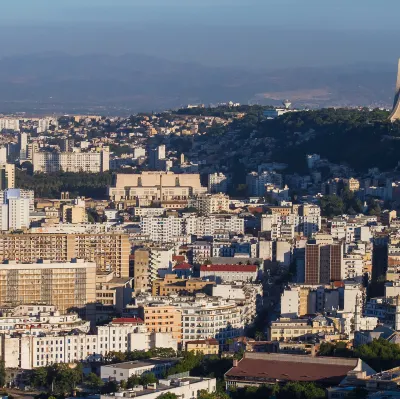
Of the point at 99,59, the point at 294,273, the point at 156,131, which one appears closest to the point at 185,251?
the point at 294,273

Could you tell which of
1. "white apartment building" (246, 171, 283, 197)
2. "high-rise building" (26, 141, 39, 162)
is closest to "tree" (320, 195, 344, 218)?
"white apartment building" (246, 171, 283, 197)

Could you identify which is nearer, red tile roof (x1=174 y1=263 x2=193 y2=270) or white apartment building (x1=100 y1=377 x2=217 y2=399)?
white apartment building (x1=100 y1=377 x2=217 y2=399)

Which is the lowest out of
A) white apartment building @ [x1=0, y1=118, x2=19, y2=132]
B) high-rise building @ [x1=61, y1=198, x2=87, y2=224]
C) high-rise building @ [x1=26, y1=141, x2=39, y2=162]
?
high-rise building @ [x1=61, y1=198, x2=87, y2=224]

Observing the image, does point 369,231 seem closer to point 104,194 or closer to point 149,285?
point 149,285

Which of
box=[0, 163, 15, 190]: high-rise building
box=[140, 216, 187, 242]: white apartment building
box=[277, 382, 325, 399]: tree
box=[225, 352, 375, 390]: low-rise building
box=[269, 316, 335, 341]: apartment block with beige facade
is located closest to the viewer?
box=[277, 382, 325, 399]: tree

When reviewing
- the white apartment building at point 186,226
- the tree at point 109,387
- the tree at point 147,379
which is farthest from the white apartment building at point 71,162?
the tree at point 147,379

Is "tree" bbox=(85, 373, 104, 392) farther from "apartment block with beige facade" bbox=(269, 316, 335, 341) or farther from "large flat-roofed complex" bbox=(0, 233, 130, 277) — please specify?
"large flat-roofed complex" bbox=(0, 233, 130, 277)
